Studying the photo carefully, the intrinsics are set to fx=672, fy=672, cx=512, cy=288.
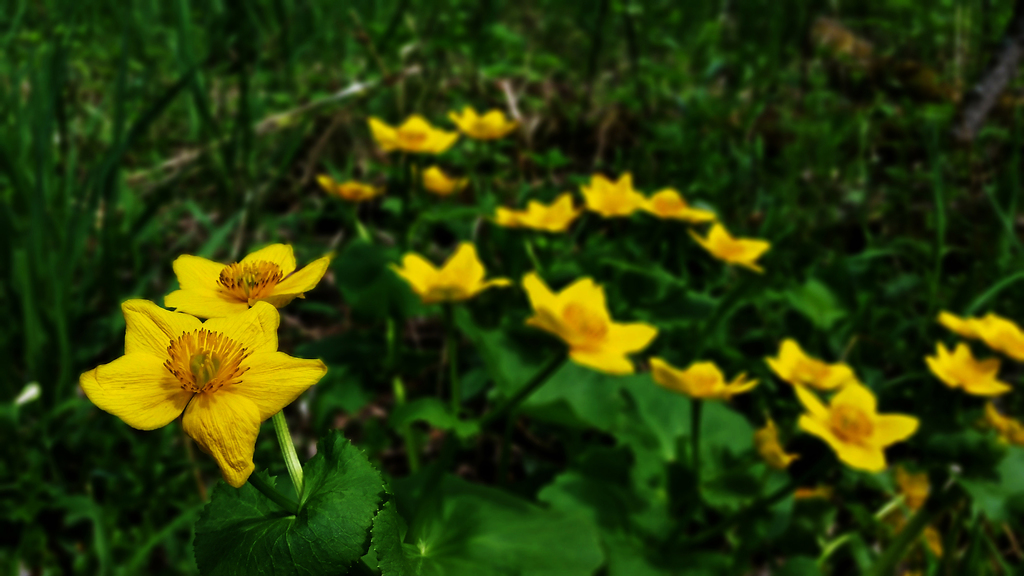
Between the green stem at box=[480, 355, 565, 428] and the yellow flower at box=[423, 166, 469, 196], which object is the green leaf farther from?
the yellow flower at box=[423, 166, 469, 196]

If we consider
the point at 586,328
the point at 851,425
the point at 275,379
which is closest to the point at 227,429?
the point at 275,379

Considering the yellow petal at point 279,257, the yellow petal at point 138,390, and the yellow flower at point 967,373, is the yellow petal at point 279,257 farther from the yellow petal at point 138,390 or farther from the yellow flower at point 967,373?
the yellow flower at point 967,373

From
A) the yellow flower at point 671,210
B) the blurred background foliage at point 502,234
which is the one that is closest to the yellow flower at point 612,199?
the yellow flower at point 671,210

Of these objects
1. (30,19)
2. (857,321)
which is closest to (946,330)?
(857,321)

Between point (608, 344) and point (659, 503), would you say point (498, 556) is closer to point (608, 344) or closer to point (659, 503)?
point (608, 344)

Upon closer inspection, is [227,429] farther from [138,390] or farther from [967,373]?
[967,373]

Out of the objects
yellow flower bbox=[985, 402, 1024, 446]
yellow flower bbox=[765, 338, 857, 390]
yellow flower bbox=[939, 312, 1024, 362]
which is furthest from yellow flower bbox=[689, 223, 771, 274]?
yellow flower bbox=[985, 402, 1024, 446]
